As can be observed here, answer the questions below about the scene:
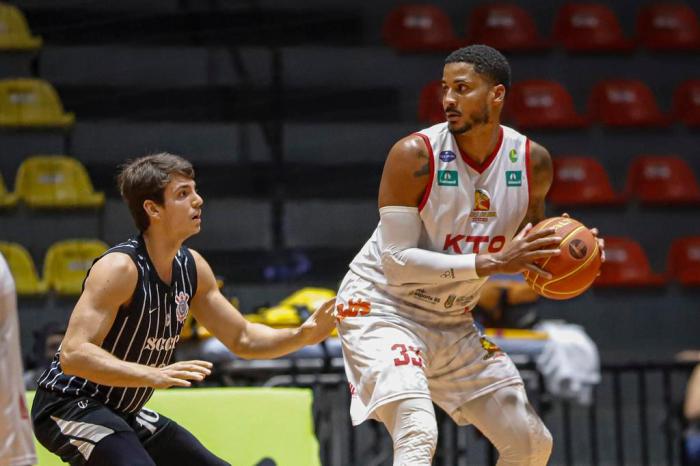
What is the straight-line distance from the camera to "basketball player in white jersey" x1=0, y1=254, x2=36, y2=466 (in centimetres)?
279

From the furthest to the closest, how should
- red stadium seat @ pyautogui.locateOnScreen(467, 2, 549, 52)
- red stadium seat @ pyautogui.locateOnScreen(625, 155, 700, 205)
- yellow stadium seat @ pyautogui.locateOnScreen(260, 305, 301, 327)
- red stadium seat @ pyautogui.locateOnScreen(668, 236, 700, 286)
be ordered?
red stadium seat @ pyautogui.locateOnScreen(467, 2, 549, 52), red stadium seat @ pyautogui.locateOnScreen(625, 155, 700, 205), red stadium seat @ pyautogui.locateOnScreen(668, 236, 700, 286), yellow stadium seat @ pyautogui.locateOnScreen(260, 305, 301, 327)

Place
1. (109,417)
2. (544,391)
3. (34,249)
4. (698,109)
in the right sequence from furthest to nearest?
1. (698,109)
2. (34,249)
3. (544,391)
4. (109,417)

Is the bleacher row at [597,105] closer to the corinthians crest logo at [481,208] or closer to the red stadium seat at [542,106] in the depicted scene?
the red stadium seat at [542,106]

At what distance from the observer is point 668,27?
10719mm

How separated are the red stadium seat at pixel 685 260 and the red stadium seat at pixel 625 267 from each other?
7.3 inches

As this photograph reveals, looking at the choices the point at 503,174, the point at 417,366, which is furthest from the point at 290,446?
the point at 503,174

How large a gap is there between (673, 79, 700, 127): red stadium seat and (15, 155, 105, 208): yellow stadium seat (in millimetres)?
5337

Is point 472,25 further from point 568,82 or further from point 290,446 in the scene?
point 290,446

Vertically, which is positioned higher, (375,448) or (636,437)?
(375,448)

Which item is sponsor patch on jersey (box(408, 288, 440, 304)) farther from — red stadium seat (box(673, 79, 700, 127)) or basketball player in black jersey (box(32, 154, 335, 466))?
red stadium seat (box(673, 79, 700, 127))

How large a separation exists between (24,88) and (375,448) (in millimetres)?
4524

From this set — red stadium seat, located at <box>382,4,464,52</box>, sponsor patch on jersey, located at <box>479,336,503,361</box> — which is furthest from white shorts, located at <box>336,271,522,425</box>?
red stadium seat, located at <box>382,4,464,52</box>

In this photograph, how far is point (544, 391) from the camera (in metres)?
6.50

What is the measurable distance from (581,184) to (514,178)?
582 cm
